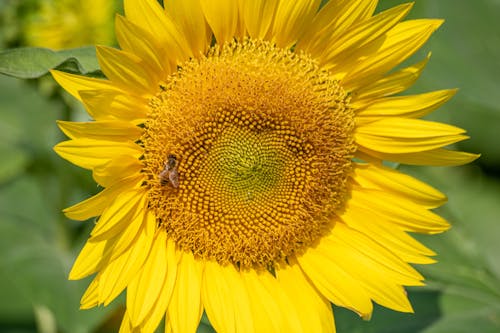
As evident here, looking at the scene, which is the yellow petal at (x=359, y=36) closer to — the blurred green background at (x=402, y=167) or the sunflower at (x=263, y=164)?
the sunflower at (x=263, y=164)

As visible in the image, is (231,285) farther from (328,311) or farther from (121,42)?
(121,42)

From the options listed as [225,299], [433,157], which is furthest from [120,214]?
[433,157]

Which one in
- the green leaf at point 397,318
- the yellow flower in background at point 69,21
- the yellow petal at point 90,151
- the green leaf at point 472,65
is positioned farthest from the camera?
the green leaf at point 472,65

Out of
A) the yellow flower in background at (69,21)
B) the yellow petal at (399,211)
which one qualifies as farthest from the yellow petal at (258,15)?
the yellow flower in background at (69,21)

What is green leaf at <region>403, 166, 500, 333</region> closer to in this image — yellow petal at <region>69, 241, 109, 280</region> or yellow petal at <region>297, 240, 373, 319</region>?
yellow petal at <region>297, 240, 373, 319</region>

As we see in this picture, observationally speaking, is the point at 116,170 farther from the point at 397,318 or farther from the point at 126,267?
the point at 397,318

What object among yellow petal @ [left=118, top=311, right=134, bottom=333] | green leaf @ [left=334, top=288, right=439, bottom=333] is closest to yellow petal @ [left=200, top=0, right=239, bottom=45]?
yellow petal @ [left=118, top=311, right=134, bottom=333]
